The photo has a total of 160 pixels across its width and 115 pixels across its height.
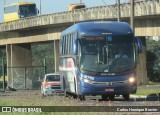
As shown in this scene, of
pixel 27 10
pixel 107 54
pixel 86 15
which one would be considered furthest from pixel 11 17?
pixel 107 54

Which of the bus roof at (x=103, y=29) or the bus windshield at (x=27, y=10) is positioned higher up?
the bus windshield at (x=27, y=10)

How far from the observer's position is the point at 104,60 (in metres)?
25.3

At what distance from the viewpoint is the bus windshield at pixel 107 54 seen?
25.3 meters

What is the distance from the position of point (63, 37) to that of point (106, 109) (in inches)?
664

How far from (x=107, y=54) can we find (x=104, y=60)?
1.06 feet

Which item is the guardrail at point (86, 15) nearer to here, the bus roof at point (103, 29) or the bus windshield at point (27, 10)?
Result: the bus windshield at point (27, 10)

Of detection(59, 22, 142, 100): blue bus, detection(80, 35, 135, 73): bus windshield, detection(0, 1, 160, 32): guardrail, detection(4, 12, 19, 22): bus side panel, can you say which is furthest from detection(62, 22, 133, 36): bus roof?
detection(4, 12, 19, 22): bus side panel

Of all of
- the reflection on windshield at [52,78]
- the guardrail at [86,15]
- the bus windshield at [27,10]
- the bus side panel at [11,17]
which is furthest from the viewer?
the bus side panel at [11,17]

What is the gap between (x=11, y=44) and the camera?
82.4 metres

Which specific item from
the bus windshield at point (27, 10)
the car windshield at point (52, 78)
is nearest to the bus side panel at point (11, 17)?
the bus windshield at point (27, 10)

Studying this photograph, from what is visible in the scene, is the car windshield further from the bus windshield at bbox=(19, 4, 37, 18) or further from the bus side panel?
the bus side panel

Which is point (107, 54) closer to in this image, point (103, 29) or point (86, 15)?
point (103, 29)

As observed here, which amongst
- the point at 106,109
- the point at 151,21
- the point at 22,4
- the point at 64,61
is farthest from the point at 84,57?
the point at 22,4

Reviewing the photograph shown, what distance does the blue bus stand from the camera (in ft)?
82.7
